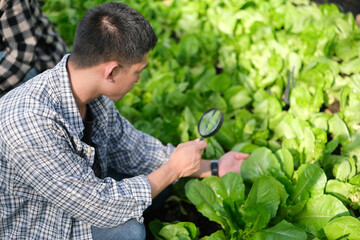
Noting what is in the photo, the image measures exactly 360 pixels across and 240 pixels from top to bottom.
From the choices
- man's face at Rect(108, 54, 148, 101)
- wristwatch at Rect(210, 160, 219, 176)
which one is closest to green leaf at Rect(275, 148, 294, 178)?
wristwatch at Rect(210, 160, 219, 176)

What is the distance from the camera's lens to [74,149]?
1.84 meters

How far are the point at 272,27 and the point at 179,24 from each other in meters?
0.84

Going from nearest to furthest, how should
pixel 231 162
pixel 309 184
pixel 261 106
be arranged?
1. pixel 309 184
2. pixel 231 162
3. pixel 261 106

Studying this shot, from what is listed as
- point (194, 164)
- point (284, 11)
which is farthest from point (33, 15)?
point (284, 11)

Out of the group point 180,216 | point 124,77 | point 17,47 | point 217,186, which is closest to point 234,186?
point 217,186

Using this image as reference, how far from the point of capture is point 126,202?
1812mm

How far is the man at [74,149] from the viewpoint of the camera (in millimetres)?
1656

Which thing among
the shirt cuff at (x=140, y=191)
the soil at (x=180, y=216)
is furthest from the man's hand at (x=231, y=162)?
the shirt cuff at (x=140, y=191)

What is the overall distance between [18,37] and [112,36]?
44.3 inches

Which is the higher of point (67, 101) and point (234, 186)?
point (67, 101)

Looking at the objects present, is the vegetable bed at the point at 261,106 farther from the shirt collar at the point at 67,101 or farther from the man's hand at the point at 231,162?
the shirt collar at the point at 67,101

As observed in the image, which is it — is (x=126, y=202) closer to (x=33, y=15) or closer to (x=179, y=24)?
(x=33, y=15)

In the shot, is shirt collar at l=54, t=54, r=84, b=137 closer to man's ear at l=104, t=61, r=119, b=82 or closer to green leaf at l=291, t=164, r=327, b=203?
man's ear at l=104, t=61, r=119, b=82

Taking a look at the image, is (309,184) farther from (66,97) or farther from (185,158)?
(66,97)
